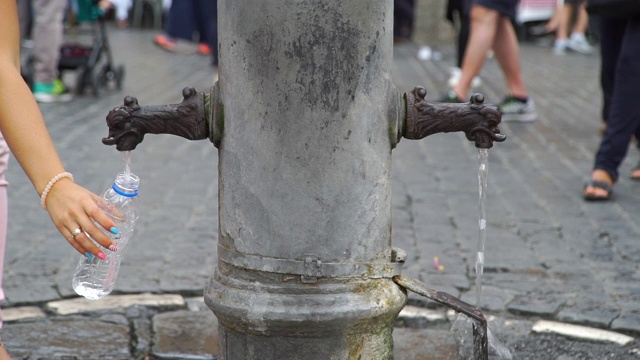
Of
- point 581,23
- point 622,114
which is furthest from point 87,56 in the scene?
point 581,23

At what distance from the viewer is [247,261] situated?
2.54 metres

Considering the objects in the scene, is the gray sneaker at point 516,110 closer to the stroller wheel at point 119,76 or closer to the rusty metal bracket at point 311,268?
the stroller wheel at point 119,76

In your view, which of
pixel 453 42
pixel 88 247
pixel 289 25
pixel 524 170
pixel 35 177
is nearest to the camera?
pixel 88 247

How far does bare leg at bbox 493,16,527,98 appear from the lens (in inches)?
316

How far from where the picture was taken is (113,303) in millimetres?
3684

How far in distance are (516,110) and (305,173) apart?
6.08 metres

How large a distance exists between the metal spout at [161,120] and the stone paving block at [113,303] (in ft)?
4.07

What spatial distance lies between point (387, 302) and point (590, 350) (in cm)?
102

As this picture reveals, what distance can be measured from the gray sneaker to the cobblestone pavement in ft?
0.67

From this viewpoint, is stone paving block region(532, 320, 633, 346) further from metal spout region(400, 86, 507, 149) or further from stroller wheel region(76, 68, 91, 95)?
stroller wheel region(76, 68, 91, 95)

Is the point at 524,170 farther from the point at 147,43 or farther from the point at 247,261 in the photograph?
the point at 147,43

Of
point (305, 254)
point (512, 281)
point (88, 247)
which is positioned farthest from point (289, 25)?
point (512, 281)

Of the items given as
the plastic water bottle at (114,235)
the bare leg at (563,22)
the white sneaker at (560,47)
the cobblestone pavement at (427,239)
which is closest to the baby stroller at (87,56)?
the cobblestone pavement at (427,239)

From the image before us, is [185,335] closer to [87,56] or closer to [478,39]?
[478,39]
